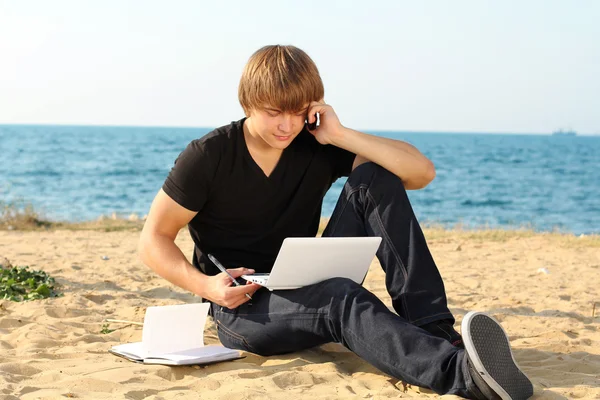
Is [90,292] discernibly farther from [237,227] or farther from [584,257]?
[584,257]

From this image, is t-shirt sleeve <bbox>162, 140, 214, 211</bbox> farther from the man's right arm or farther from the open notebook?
the open notebook

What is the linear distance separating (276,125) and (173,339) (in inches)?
47.6

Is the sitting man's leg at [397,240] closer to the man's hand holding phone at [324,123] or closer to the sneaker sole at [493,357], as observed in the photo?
the man's hand holding phone at [324,123]

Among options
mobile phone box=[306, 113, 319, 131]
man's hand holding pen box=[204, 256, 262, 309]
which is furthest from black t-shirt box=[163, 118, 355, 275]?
man's hand holding pen box=[204, 256, 262, 309]

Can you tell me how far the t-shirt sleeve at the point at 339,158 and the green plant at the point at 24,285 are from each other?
256 centimetres

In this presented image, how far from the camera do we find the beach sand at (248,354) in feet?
11.2

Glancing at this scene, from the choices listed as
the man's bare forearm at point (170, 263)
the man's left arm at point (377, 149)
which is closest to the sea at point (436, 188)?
the man's bare forearm at point (170, 263)

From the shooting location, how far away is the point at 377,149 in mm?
3965

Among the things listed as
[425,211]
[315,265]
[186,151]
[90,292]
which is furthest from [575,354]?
[425,211]

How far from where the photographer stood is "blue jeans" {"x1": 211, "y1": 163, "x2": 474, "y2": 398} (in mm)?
3248

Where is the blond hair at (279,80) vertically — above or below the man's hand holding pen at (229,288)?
above

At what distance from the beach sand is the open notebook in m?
0.06

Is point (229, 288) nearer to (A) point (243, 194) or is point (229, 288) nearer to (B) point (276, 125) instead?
(A) point (243, 194)

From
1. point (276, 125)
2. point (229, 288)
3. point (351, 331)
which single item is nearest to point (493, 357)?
point (351, 331)
